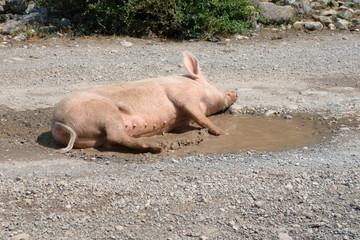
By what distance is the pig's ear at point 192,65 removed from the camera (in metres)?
7.65

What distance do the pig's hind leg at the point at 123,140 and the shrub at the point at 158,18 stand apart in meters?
5.94

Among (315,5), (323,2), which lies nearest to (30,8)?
(315,5)

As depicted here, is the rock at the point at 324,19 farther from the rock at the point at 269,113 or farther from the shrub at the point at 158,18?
the rock at the point at 269,113

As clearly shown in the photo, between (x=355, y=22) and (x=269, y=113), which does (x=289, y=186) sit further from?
(x=355, y=22)

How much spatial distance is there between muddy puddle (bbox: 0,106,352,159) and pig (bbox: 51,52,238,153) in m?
0.13

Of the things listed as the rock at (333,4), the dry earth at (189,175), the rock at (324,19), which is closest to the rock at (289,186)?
the dry earth at (189,175)

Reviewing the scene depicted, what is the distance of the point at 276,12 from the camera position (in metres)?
13.2

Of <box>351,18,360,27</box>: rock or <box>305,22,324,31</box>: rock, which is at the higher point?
<box>305,22,324,31</box>: rock

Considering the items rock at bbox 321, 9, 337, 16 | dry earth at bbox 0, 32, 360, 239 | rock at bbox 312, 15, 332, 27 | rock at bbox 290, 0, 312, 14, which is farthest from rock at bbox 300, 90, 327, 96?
rock at bbox 321, 9, 337, 16

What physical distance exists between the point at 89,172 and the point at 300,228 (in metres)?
2.20

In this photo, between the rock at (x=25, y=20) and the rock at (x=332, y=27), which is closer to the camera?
the rock at (x=25, y=20)

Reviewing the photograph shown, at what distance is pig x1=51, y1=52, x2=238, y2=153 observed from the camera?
6180 millimetres

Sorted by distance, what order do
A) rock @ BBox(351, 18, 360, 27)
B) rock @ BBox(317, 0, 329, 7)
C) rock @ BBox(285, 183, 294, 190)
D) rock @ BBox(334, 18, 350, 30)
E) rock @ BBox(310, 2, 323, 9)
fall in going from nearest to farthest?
rock @ BBox(285, 183, 294, 190) < rock @ BBox(334, 18, 350, 30) < rock @ BBox(351, 18, 360, 27) < rock @ BBox(310, 2, 323, 9) < rock @ BBox(317, 0, 329, 7)

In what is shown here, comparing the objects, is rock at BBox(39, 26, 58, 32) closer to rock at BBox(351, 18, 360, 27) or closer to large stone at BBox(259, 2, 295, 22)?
large stone at BBox(259, 2, 295, 22)
